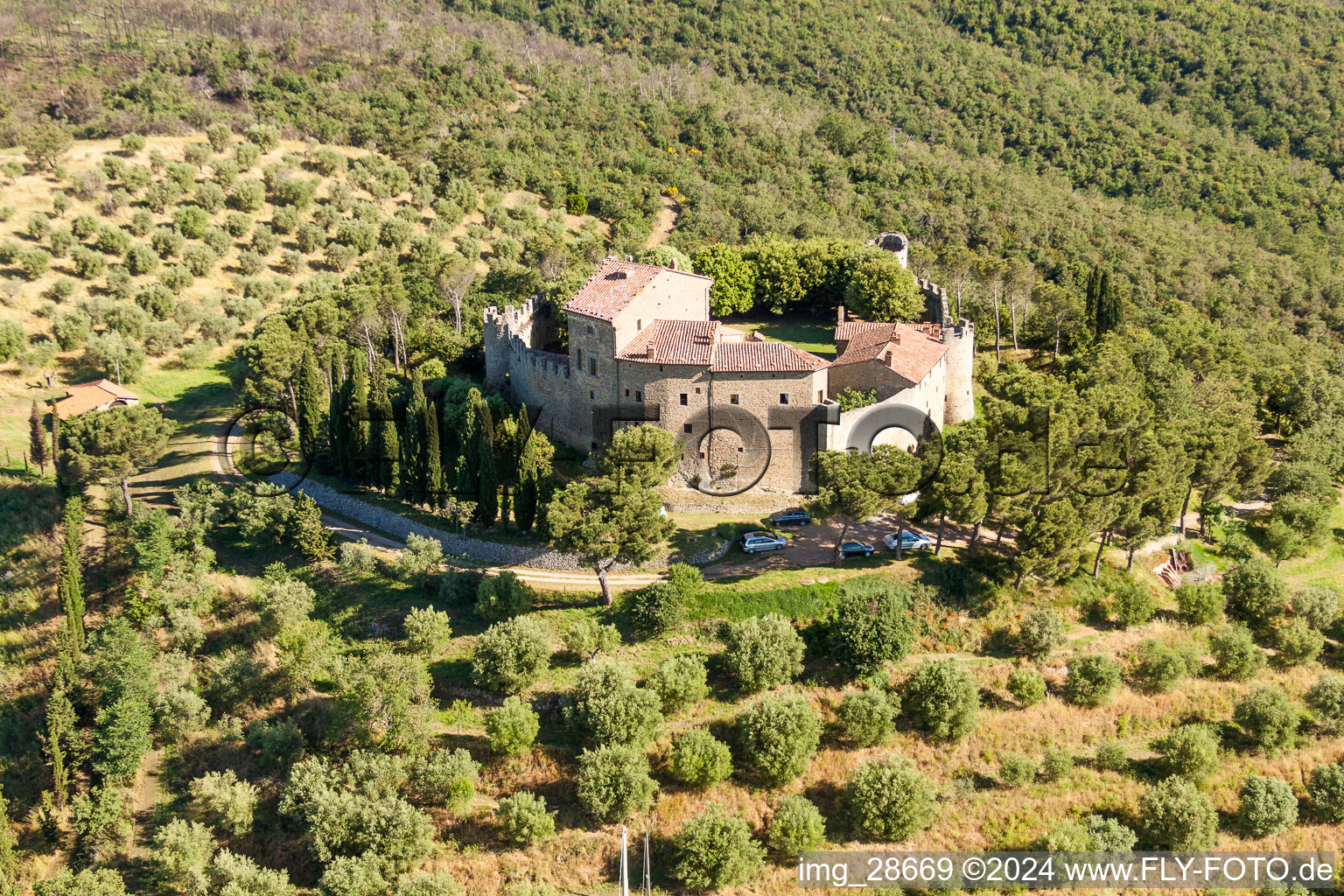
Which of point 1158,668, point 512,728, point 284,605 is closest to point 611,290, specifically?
point 284,605

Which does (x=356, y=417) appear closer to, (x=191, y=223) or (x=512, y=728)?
(x=512, y=728)

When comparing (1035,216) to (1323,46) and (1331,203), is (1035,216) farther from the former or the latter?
(1323,46)

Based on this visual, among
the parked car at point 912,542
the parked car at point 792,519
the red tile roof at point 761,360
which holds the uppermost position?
the red tile roof at point 761,360

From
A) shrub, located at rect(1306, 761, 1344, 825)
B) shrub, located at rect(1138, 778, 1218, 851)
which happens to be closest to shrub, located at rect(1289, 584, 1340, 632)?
shrub, located at rect(1306, 761, 1344, 825)

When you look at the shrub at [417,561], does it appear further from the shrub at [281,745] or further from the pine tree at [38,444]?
the pine tree at [38,444]

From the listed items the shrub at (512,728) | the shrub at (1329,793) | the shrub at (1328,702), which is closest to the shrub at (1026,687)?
the shrub at (1329,793)

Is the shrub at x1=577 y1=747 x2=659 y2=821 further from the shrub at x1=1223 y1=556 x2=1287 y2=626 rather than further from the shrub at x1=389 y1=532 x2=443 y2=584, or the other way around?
the shrub at x1=1223 y1=556 x2=1287 y2=626

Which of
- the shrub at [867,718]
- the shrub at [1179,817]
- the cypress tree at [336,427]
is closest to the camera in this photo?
the shrub at [1179,817]
